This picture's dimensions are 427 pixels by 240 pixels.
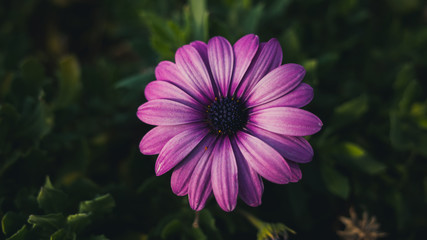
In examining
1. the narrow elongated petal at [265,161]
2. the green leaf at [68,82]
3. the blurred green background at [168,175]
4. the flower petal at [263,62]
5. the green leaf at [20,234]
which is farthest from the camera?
the green leaf at [68,82]

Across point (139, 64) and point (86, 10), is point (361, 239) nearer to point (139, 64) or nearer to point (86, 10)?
point (139, 64)

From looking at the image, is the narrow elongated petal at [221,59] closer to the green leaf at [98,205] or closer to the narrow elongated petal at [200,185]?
the narrow elongated petal at [200,185]

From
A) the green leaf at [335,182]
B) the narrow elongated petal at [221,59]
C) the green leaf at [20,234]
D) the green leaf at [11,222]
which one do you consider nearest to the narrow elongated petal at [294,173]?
the narrow elongated petal at [221,59]

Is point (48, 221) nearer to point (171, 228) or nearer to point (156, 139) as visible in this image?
point (171, 228)

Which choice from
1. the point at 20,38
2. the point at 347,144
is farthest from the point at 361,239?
the point at 20,38

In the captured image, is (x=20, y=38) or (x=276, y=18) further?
(x=20, y=38)

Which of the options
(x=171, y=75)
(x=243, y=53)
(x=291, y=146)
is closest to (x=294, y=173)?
(x=291, y=146)

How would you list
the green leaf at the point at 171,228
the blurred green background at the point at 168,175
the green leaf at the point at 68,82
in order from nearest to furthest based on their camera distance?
the green leaf at the point at 171,228, the blurred green background at the point at 168,175, the green leaf at the point at 68,82

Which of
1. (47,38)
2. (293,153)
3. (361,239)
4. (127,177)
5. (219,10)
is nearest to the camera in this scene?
(293,153)
